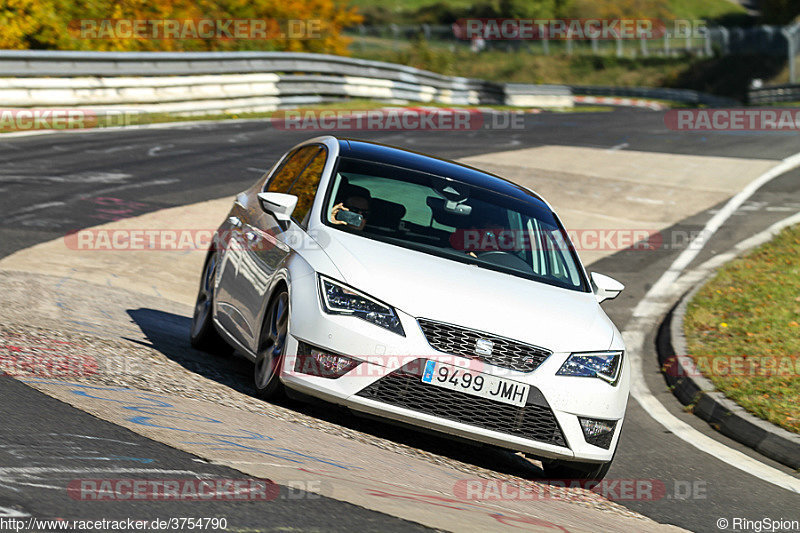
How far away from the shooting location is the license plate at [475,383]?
233 inches

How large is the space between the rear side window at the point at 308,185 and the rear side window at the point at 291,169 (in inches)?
3.1

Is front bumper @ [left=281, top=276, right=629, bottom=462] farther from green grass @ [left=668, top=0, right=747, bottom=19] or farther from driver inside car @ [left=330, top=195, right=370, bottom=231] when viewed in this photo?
green grass @ [left=668, top=0, right=747, bottom=19]

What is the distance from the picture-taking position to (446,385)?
19.5 ft

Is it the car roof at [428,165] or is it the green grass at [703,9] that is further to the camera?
the green grass at [703,9]

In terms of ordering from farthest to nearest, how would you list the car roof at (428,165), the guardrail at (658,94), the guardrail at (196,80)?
the guardrail at (658,94) < the guardrail at (196,80) < the car roof at (428,165)

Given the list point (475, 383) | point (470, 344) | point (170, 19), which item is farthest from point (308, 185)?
point (170, 19)

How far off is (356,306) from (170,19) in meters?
28.2

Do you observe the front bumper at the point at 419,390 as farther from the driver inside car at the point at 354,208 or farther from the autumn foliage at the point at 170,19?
the autumn foliage at the point at 170,19

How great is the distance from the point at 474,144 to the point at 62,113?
8.35 metres

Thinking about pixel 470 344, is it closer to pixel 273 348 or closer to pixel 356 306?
pixel 356 306

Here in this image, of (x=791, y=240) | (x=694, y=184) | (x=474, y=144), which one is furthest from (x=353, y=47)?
(x=791, y=240)

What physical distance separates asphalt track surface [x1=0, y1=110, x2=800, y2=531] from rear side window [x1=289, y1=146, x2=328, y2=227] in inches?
85.1

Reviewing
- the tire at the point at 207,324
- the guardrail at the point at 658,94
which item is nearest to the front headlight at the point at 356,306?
the tire at the point at 207,324

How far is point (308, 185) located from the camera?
24.6ft
